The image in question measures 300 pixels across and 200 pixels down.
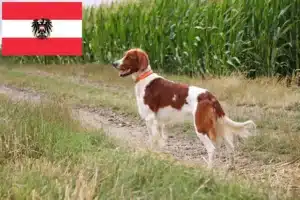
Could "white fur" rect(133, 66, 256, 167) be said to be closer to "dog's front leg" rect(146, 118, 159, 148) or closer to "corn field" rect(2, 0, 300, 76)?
"dog's front leg" rect(146, 118, 159, 148)

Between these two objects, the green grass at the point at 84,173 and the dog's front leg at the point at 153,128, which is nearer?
the green grass at the point at 84,173

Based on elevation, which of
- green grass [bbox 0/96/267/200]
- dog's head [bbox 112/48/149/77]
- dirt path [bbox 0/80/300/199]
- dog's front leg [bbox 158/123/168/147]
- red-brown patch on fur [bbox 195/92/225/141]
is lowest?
dirt path [bbox 0/80/300/199]

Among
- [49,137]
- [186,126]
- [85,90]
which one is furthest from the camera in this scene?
[85,90]

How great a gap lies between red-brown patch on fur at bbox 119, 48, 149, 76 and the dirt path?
739 millimetres

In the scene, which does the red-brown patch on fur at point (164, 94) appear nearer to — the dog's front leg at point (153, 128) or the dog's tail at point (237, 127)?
the dog's front leg at point (153, 128)

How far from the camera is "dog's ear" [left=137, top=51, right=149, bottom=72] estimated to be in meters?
5.80

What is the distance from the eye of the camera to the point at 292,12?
37.2 feet

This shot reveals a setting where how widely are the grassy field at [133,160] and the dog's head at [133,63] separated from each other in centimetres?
71

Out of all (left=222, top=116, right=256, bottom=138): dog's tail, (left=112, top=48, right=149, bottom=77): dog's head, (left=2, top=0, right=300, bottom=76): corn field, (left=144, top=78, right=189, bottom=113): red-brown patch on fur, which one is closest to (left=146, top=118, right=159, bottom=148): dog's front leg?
(left=144, top=78, right=189, bottom=113): red-brown patch on fur

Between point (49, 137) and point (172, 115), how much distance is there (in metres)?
1.24

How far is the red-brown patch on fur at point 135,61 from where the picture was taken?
19.1 ft

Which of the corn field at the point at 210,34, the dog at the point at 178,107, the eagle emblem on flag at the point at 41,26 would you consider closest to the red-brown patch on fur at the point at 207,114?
the dog at the point at 178,107

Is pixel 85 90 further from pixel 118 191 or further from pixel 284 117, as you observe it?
pixel 118 191

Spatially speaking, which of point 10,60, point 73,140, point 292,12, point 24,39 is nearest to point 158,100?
point 73,140
